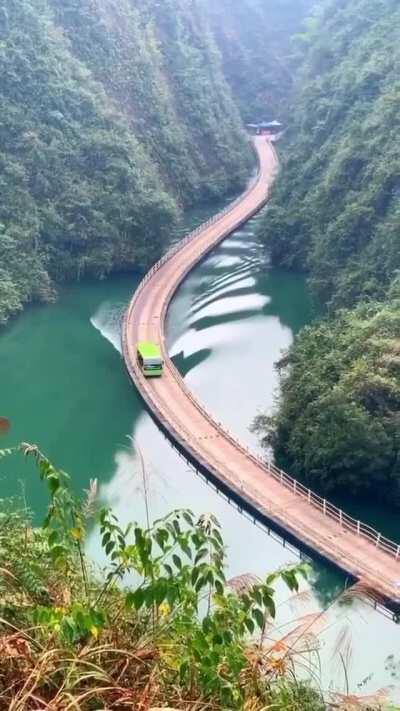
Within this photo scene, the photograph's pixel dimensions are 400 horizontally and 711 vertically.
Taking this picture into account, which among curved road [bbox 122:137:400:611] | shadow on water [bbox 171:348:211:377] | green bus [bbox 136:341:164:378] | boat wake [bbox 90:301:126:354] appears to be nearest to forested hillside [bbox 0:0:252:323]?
boat wake [bbox 90:301:126:354]

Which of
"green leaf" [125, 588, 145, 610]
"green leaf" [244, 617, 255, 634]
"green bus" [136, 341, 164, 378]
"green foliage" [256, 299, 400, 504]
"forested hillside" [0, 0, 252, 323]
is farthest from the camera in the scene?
"forested hillside" [0, 0, 252, 323]

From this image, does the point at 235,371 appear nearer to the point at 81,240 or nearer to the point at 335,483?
the point at 335,483

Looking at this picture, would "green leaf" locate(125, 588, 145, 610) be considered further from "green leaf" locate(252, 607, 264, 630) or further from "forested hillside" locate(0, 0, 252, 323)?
"forested hillside" locate(0, 0, 252, 323)

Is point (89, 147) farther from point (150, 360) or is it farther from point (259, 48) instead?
point (259, 48)

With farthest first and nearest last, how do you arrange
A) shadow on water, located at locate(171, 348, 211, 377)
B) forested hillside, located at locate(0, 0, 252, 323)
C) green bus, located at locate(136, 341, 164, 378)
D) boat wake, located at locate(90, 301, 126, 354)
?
forested hillside, located at locate(0, 0, 252, 323), boat wake, located at locate(90, 301, 126, 354), shadow on water, located at locate(171, 348, 211, 377), green bus, located at locate(136, 341, 164, 378)

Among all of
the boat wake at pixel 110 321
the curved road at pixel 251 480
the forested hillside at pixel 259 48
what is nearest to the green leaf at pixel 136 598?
the curved road at pixel 251 480

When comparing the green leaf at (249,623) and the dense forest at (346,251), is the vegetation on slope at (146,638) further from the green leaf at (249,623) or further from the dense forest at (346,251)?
the dense forest at (346,251)
